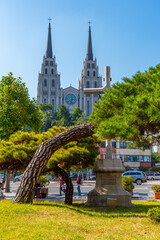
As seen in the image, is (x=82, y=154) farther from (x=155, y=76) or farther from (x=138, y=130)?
(x=155, y=76)

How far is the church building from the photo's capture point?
111 meters

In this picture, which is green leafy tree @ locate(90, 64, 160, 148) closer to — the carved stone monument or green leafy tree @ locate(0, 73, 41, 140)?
the carved stone monument

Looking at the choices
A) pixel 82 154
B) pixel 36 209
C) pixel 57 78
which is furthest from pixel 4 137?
pixel 57 78

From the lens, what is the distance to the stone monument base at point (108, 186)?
985 cm

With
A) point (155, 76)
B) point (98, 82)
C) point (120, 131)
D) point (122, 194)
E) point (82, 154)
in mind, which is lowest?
point (122, 194)

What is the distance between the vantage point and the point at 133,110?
5078 mm

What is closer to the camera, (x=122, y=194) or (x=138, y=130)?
(x=138, y=130)

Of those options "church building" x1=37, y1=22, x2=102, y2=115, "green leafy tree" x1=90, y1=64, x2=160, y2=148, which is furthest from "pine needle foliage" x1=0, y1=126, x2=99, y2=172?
"church building" x1=37, y1=22, x2=102, y2=115

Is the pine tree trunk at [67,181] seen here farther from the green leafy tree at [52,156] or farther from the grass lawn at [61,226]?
the grass lawn at [61,226]

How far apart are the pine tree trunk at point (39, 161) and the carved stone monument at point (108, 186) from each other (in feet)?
8.51

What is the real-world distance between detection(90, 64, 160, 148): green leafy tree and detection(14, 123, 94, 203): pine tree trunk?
1.07 metres

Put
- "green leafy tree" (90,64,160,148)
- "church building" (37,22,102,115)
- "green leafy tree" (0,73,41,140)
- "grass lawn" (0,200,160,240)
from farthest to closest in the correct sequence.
→ "church building" (37,22,102,115), "green leafy tree" (0,73,41,140), "green leafy tree" (90,64,160,148), "grass lawn" (0,200,160,240)

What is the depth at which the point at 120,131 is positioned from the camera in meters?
5.28

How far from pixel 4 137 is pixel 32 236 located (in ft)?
43.5
